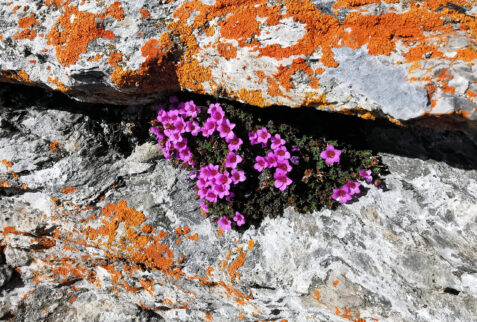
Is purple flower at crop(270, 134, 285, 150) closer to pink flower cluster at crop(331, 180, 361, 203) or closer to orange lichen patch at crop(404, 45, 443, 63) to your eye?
pink flower cluster at crop(331, 180, 361, 203)

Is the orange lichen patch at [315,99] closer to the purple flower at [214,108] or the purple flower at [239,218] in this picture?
the purple flower at [214,108]

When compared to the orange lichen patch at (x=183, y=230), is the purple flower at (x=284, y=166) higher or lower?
higher

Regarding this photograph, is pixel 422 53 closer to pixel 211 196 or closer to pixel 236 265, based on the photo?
pixel 211 196

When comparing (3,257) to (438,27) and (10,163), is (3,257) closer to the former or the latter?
(10,163)

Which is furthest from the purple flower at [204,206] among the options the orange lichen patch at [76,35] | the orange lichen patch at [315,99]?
the orange lichen patch at [76,35]

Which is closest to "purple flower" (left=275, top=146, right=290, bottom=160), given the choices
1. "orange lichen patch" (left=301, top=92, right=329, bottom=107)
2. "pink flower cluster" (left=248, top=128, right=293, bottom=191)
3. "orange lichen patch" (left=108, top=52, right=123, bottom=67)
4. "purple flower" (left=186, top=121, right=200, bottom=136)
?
"pink flower cluster" (left=248, top=128, right=293, bottom=191)

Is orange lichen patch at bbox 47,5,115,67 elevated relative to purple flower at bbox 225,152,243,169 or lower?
elevated

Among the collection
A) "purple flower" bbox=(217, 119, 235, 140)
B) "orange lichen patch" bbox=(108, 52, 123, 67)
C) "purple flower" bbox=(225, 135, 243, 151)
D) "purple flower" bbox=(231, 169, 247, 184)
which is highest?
"orange lichen patch" bbox=(108, 52, 123, 67)

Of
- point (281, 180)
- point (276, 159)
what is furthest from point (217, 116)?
point (281, 180)
